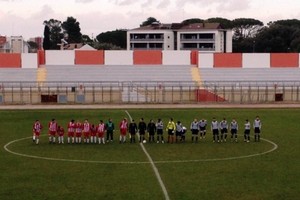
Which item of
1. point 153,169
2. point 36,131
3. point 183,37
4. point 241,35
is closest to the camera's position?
point 153,169

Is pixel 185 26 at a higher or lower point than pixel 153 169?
higher

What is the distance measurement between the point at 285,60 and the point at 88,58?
27.8m

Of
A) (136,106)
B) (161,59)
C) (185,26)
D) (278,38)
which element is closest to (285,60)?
(161,59)

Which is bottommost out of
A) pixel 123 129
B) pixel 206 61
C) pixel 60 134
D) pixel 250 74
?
pixel 60 134

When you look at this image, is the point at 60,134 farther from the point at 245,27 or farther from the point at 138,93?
the point at 245,27

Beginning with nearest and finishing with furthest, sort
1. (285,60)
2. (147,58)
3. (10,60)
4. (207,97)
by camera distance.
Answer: (207,97), (10,60), (147,58), (285,60)

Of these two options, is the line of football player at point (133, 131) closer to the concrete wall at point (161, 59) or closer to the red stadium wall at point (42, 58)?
the concrete wall at point (161, 59)

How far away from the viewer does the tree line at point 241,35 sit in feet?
452

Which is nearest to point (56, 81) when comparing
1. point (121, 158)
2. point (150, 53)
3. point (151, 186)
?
point (150, 53)

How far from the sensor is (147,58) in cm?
A: 7662

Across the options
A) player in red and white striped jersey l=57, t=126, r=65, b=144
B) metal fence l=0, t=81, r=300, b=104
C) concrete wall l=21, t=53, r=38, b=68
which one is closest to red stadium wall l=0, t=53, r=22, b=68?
concrete wall l=21, t=53, r=38, b=68

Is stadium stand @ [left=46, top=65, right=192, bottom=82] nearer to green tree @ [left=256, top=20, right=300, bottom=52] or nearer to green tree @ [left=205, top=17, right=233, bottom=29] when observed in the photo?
green tree @ [left=256, top=20, right=300, bottom=52]

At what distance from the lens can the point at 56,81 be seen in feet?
225

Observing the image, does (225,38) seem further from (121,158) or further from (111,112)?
(121,158)
